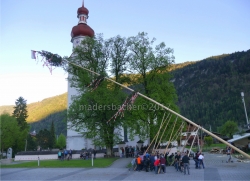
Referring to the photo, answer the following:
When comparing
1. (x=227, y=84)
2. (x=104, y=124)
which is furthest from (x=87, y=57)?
(x=227, y=84)

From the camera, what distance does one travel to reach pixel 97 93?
32.8 meters

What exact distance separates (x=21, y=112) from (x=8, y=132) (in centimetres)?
1863

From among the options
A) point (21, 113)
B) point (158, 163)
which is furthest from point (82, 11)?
point (158, 163)

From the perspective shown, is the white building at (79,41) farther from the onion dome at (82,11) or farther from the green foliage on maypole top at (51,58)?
the green foliage on maypole top at (51,58)

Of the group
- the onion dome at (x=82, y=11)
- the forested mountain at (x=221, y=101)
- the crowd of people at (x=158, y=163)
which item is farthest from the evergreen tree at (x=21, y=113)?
the forested mountain at (x=221, y=101)

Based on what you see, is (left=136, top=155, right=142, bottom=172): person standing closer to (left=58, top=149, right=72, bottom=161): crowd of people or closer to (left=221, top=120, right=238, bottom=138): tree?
(left=58, top=149, right=72, bottom=161): crowd of people

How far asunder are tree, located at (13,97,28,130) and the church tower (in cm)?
3082

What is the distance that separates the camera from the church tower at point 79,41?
4700 cm

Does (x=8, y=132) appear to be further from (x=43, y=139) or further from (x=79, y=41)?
(x=43, y=139)

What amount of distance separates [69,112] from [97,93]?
4.81 meters

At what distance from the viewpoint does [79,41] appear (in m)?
51.0

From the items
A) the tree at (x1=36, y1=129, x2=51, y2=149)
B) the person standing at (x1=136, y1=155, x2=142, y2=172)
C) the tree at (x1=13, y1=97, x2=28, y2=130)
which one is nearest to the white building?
the person standing at (x1=136, y1=155, x2=142, y2=172)

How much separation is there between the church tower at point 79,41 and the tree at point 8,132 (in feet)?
61.0

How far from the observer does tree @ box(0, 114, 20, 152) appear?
57200 mm
